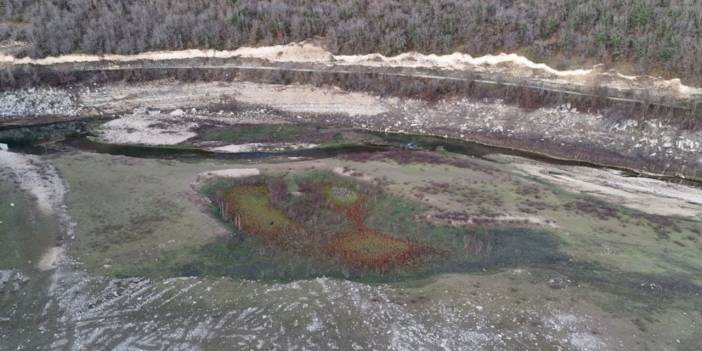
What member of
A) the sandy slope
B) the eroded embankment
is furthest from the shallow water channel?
the sandy slope

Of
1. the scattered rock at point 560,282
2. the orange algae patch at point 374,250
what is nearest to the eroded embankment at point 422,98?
the orange algae patch at point 374,250

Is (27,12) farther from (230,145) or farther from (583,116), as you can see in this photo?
(583,116)

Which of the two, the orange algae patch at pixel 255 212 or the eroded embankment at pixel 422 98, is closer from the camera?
the orange algae patch at pixel 255 212

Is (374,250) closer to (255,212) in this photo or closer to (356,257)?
(356,257)

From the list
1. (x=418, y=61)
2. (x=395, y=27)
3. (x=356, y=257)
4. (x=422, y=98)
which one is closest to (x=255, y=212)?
(x=356, y=257)

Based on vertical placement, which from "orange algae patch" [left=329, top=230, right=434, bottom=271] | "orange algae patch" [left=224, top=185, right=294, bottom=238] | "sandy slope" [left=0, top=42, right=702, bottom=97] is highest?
"sandy slope" [left=0, top=42, right=702, bottom=97]

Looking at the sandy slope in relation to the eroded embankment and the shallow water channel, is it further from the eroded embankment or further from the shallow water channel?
the shallow water channel

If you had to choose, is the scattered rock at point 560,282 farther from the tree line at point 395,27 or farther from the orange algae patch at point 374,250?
the tree line at point 395,27
